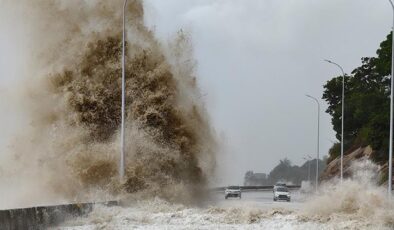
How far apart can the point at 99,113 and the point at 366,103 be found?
1882 inches

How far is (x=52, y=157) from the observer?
3194 centimetres

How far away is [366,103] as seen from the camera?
2965 inches

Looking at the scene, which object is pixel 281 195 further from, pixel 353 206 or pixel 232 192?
pixel 353 206

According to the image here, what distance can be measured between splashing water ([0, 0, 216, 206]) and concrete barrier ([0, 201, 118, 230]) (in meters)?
7.00

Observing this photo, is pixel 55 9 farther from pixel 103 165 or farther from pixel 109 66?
pixel 103 165

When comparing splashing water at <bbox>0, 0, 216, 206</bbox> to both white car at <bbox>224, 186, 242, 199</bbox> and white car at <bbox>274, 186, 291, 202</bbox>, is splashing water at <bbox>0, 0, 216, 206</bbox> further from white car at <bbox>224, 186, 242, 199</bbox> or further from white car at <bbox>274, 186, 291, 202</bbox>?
white car at <bbox>224, 186, 242, 199</bbox>

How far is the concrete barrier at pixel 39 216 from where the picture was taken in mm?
16906

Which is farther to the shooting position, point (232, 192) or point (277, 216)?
point (232, 192)

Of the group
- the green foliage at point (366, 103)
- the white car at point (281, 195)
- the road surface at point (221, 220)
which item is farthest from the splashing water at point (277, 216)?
the green foliage at point (366, 103)

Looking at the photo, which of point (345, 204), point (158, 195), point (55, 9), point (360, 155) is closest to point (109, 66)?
point (55, 9)

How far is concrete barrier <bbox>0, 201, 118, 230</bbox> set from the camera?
16906 mm

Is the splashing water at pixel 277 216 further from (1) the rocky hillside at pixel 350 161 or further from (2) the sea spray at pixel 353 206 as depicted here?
(1) the rocky hillside at pixel 350 161

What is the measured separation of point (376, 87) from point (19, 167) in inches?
2172

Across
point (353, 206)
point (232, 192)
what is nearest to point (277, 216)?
point (353, 206)
